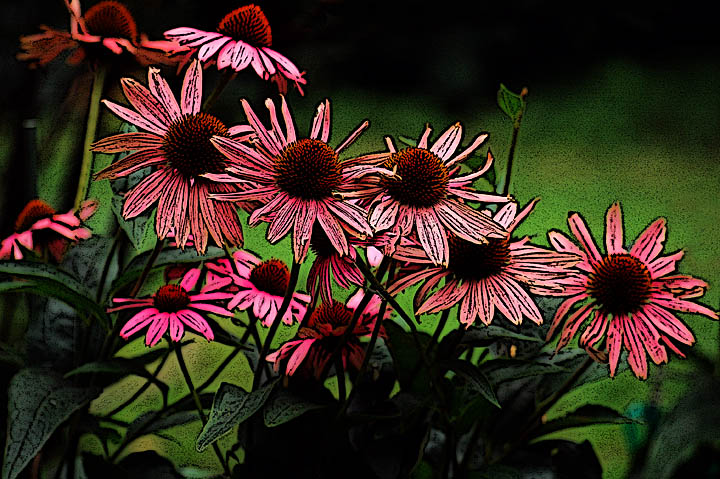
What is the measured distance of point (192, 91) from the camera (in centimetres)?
37

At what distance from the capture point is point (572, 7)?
2.55 meters

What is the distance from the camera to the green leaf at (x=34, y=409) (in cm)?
35

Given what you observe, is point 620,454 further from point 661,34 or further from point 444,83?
point 661,34

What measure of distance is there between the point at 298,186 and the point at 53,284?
0.15m

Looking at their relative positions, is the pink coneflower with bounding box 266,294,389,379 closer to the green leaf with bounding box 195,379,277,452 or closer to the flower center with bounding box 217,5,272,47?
the green leaf with bounding box 195,379,277,452

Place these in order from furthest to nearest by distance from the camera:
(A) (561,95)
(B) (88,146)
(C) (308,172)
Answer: (A) (561,95)
(B) (88,146)
(C) (308,172)

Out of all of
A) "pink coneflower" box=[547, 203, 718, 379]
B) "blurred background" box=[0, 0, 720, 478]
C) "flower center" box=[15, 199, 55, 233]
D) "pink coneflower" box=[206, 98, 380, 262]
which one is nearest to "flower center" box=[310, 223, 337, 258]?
"pink coneflower" box=[206, 98, 380, 262]

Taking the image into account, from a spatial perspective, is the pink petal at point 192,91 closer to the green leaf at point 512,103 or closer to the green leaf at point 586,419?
the green leaf at point 512,103

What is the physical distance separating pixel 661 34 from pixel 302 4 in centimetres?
197

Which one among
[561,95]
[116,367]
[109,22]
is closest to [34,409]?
[116,367]

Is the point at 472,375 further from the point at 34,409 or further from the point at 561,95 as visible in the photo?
the point at 561,95

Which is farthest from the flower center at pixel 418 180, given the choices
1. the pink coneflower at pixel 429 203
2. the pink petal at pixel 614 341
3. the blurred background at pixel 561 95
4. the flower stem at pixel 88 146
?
the blurred background at pixel 561 95

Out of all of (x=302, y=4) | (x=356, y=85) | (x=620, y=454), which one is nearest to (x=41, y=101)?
(x=302, y=4)

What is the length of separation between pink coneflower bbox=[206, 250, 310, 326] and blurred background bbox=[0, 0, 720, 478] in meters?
0.43
